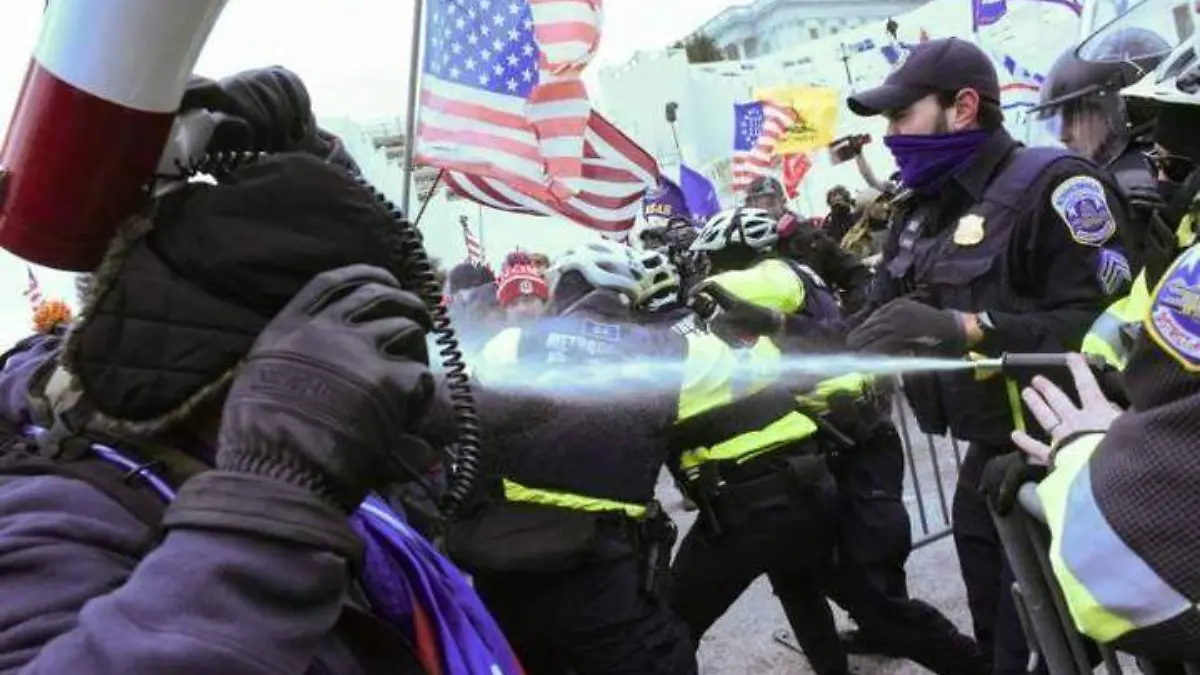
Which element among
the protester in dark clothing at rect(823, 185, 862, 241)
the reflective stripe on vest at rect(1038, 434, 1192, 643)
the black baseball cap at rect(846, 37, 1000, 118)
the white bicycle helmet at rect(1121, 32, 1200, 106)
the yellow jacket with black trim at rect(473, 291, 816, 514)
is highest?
the white bicycle helmet at rect(1121, 32, 1200, 106)

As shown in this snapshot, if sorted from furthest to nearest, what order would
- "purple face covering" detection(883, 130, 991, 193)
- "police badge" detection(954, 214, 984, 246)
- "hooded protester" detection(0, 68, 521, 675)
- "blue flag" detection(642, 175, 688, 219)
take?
1. "blue flag" detection(642, 175, 688, 219)
2. "purple face covering" detection(883, 130, 991, 193)
3. "police badge" detection(954, 214, 984, 246)
4. "hooded protester" detection(0, 68, 521, 675)

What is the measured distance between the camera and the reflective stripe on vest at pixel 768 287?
516 centimetres

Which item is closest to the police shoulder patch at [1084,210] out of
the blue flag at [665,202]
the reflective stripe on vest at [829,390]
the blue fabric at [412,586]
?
the reflective stripe on vest at [829,390]

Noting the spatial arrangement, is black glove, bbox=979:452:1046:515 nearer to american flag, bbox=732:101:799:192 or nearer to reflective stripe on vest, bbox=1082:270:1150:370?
reflective stripe on vest, bbox=1082:270:1150:370

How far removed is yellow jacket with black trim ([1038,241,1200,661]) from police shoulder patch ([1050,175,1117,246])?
1.73m

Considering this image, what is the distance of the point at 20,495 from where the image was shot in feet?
3.82

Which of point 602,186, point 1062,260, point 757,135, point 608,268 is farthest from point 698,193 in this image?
point 1062,260

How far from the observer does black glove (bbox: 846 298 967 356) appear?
334cm

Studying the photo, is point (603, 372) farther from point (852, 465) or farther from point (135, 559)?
point (135, 559)

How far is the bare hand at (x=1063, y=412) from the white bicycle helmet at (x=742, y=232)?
3.86 m

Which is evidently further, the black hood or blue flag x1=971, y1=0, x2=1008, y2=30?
blue flag x1=971, y1=0, x2=1008, y2=30

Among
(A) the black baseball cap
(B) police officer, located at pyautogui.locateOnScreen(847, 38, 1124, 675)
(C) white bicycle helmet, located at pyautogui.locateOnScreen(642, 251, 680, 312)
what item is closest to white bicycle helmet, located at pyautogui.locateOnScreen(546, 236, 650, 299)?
(C) white bicycle helmet, located at pyautogui.locateOnScreen(642, 251, 680, 312)

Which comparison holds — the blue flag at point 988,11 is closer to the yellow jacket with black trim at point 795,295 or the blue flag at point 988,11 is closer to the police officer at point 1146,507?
the yellow jacket with black trim at point 795,295

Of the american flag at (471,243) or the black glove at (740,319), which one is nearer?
the black glove at (740,319)
